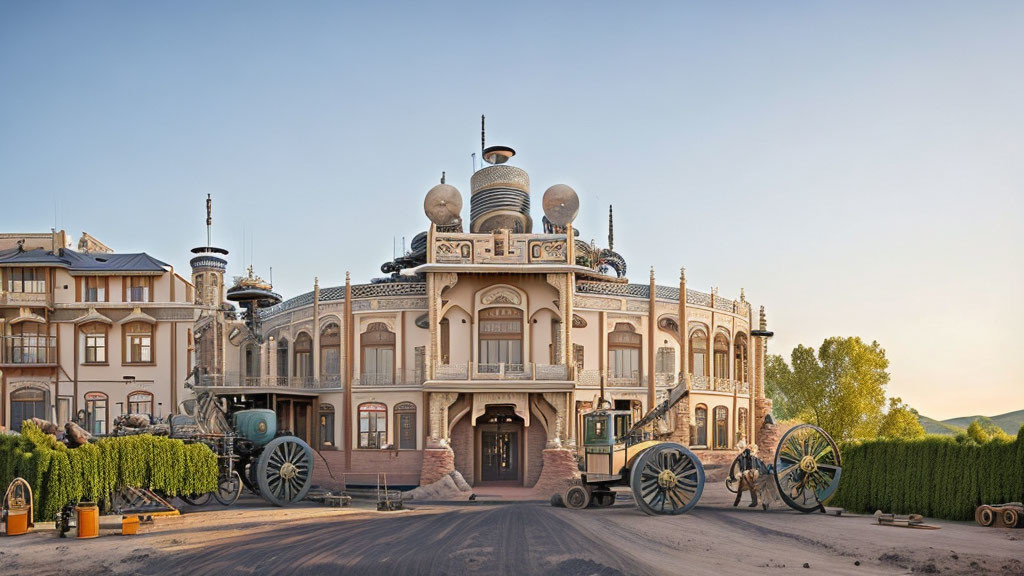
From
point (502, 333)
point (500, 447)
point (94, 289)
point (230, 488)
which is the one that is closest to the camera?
point (230, 488)

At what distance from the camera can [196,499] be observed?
31.0 metres

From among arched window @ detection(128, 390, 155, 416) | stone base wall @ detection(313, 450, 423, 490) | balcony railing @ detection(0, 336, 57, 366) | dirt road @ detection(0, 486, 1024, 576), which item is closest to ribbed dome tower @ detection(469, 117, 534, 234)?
stone base wall @ detection(313, 450, 423, 490)

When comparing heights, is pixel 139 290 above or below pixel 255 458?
above

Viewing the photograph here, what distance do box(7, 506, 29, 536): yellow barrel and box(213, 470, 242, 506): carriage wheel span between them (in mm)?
7211

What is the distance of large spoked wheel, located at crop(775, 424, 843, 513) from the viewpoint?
2645 centimetres

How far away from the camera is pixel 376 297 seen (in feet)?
128

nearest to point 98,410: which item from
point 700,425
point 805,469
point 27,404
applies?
point 27,404

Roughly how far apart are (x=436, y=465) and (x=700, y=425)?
40.5 feet

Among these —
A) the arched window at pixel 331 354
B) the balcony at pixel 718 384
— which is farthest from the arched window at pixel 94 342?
the balcony at pixel 718 384

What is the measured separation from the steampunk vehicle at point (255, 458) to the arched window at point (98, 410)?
18.6 m

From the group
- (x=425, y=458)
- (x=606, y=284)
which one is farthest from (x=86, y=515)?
(x=606, y=284)

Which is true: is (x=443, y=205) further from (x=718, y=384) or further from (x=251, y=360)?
(x=718, y=384)

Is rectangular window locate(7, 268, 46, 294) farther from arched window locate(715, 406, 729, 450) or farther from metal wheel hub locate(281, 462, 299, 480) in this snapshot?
arched window locate(715, 406, 729, 450)

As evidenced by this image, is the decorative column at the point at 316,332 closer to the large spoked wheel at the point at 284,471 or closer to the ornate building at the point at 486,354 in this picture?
the ornate building at the point at 486,354
